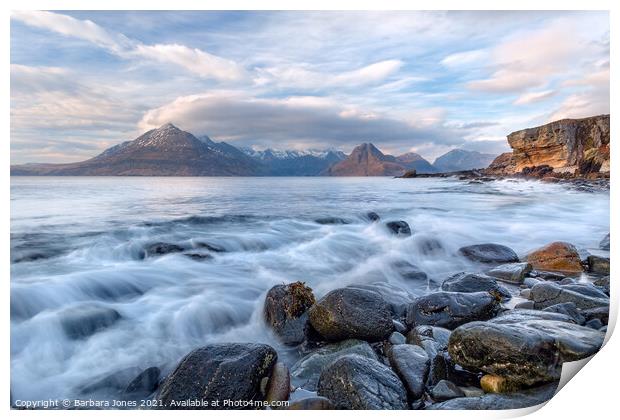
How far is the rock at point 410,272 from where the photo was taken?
515 cm

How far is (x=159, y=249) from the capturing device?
190 inches

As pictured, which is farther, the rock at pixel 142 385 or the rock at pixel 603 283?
the rock at pixel 603 283

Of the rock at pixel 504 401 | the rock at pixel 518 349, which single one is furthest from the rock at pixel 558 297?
the rock at pixel 504 401

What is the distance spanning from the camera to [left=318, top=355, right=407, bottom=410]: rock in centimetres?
275

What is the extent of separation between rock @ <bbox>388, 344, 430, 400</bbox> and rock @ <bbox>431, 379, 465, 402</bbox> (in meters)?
0.10

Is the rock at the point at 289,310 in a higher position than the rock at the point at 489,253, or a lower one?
lower

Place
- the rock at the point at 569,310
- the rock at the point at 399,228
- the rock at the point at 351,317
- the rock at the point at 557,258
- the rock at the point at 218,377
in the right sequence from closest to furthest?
the rock at the point at 218,377, the rock at the point at 351,317, the rock at the point at 569,310, the rock at the point at 557,258, the rock at the point at 399,228

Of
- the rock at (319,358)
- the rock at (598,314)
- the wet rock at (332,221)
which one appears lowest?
the rock at (319,358)

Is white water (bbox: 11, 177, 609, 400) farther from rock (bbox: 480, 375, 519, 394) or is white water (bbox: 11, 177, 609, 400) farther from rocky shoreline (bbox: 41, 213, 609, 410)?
rock (bbox: 480, 375, 519, 394)

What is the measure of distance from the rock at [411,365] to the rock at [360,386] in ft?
0.28

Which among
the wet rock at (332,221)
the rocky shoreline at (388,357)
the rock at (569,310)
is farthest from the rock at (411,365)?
the wet rock at (332,221)

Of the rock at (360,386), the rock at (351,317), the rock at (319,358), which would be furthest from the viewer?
the rock at (351,317)

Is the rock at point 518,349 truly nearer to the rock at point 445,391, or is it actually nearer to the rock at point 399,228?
the rock at point 445,391

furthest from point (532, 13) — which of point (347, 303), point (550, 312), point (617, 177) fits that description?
point (347, 303)
